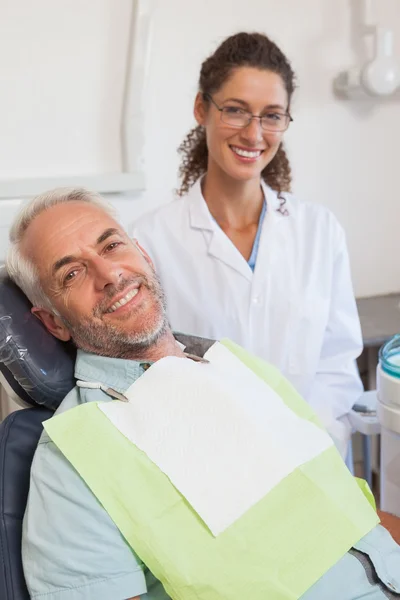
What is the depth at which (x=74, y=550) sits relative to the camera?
911mm

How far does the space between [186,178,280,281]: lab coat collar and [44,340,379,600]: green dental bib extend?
64cm

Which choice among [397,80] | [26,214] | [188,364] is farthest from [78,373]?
[397,80]

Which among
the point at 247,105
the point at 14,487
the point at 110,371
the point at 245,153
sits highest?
the point at 247,105

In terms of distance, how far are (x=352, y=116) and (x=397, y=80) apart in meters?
0.19

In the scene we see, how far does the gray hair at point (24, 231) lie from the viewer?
1193 millimetres

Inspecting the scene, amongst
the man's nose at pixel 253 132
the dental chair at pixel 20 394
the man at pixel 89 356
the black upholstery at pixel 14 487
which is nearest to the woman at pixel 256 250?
the man's nose at pixel 253 132

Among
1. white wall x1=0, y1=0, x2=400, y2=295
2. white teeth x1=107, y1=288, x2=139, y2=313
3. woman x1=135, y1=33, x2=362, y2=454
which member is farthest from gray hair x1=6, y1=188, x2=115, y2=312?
white wall x1=0, y1=0, x2=400, y2=295

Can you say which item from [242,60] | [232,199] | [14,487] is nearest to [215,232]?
[232,199]

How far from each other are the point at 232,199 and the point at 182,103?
1.84 feet

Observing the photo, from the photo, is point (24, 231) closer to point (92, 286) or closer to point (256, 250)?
point (92, 286)

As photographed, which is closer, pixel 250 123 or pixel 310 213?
pixel 250 123

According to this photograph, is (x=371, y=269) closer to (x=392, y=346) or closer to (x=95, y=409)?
(x=392, y=346)

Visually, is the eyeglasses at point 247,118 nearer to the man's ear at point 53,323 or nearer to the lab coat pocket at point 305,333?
the lab coat pocket at point 305,333

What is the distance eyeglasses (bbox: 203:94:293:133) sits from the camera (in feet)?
5.02
